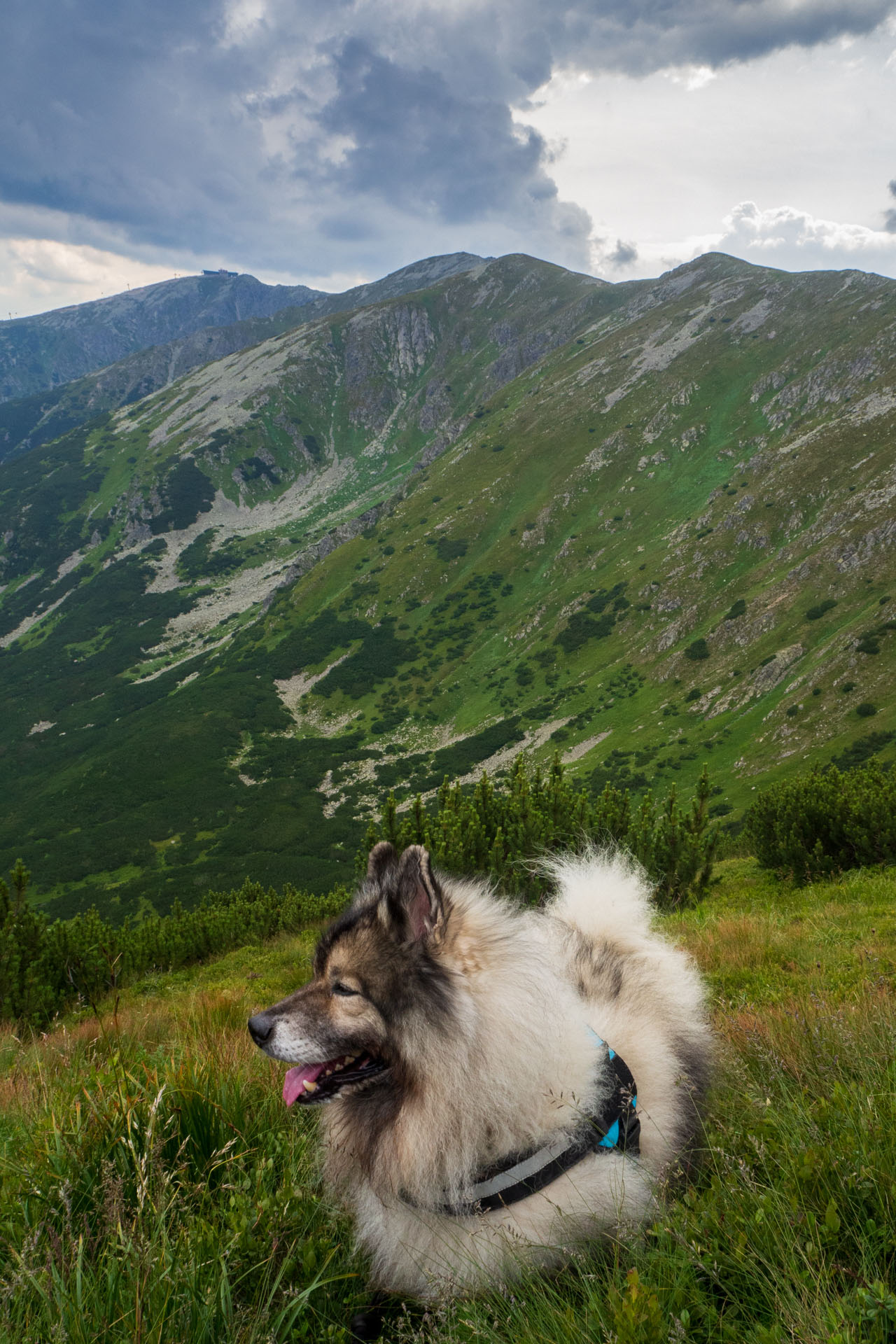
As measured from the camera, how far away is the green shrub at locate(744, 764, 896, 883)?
14273 millimetres

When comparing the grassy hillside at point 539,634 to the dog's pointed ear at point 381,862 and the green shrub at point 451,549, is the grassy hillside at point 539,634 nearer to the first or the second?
the green shrub at point 451,549

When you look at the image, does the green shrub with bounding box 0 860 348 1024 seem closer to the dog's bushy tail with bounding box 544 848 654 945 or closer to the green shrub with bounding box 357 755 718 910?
the dog's bushy tail with bounding box 544 848 654 945

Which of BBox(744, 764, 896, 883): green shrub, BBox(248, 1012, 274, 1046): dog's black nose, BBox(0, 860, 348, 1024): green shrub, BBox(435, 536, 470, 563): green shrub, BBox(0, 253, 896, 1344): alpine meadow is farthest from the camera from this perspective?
BBox(435, 536, 470, 563): green shrub

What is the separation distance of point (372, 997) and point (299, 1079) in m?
0.62

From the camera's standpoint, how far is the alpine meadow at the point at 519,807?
2.14 meters

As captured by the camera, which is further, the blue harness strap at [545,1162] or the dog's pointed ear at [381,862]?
the dog's pointed ear at [381,862]

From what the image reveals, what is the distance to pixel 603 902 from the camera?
4.21 m

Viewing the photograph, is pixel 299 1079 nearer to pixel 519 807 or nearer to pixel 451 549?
pixel 519 807

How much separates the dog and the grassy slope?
20 cm

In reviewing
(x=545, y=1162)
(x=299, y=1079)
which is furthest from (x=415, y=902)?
(x=545, y=1162)

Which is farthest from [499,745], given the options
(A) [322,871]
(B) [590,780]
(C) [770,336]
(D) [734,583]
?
(C) [770,336]

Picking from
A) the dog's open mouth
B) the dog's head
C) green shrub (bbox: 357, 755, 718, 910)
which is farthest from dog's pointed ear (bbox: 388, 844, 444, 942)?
green shrub (bbox: 357, 755, 718, 910)

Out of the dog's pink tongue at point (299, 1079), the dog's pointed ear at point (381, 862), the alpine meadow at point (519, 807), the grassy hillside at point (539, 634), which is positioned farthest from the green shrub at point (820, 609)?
the dog's pink tongue at point (299, 1079)

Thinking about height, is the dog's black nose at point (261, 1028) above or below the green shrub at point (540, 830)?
above
